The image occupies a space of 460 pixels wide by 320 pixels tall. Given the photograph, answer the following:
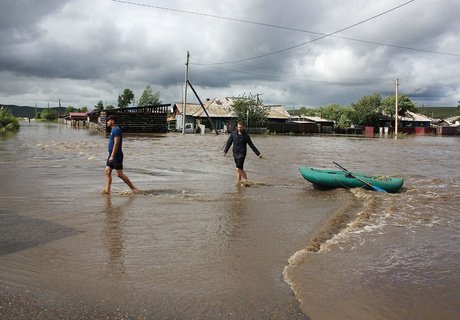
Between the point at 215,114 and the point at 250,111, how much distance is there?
558 centimetres

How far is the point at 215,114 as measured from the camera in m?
62.5

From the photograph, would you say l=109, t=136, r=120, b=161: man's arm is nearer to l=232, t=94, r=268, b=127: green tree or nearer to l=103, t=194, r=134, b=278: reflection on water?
l=103, t=194, r=134, b=278: reflection on water

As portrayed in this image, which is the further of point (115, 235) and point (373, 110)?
point (373, 110)

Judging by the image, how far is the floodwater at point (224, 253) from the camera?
3949mm

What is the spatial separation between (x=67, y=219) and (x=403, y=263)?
515cm

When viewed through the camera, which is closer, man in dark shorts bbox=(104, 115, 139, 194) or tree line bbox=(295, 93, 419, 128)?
man in dark shorts bbox=(104, 115, 139, 194)

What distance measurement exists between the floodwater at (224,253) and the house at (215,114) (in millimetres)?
48082

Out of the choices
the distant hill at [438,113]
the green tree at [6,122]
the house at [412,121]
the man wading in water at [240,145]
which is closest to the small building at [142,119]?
the green tree at [6,122]

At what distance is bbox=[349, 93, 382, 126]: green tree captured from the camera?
7075 centimetres

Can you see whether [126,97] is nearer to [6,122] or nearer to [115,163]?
[6,122]

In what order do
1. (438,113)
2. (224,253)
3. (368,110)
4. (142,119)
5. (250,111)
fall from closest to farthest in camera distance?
(224,253)
(142,119)
(250,111)
(368,110)
(438,113)

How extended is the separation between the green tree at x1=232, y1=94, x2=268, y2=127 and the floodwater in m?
49.7

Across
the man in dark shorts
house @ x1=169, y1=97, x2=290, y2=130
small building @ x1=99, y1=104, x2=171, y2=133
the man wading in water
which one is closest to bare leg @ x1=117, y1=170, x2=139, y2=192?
the man in dark shorts

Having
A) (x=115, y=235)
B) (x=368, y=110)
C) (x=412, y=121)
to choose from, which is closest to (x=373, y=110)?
(x=368, y=110)
